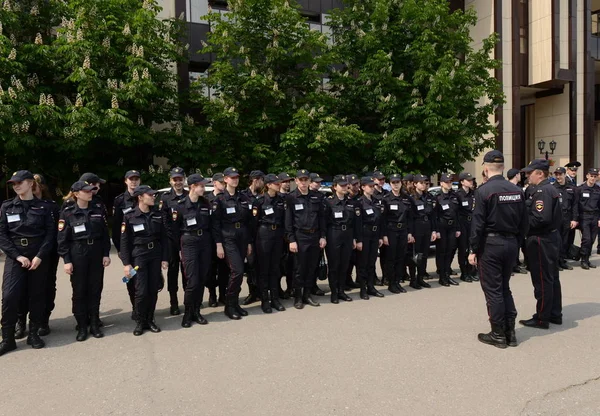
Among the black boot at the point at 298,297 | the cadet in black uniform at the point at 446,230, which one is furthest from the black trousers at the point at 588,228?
the black boot at the point at 298,297

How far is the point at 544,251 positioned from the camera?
18.6 feet

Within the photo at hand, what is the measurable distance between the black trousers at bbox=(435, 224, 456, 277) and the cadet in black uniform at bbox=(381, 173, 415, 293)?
0.84 meters

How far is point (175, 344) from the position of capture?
17.2 ft

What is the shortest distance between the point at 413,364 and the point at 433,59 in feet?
44.7

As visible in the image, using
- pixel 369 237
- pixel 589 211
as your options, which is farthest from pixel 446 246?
pixel 589 211

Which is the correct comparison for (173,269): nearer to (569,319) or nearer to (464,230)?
(464,230)

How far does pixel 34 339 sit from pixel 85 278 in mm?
856

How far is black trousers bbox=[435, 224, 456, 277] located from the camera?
8.34 metres

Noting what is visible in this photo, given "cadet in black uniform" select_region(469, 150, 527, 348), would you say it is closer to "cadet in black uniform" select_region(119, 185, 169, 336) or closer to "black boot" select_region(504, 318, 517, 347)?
"black boot" select_region(504, 318, 517, 347)

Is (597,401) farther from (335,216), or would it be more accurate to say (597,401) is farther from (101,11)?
(101,11)

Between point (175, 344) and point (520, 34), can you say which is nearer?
point (175, 344)

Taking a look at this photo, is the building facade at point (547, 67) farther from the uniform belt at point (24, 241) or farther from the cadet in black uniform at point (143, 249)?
the uniform belt at point (24, 241)

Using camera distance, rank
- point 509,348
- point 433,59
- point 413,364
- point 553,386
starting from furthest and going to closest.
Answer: point 433,59 → point 509,348 → point 413,364 → point 553,386

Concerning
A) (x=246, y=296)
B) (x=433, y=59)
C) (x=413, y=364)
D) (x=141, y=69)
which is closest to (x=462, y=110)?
(x=433, y=59)
